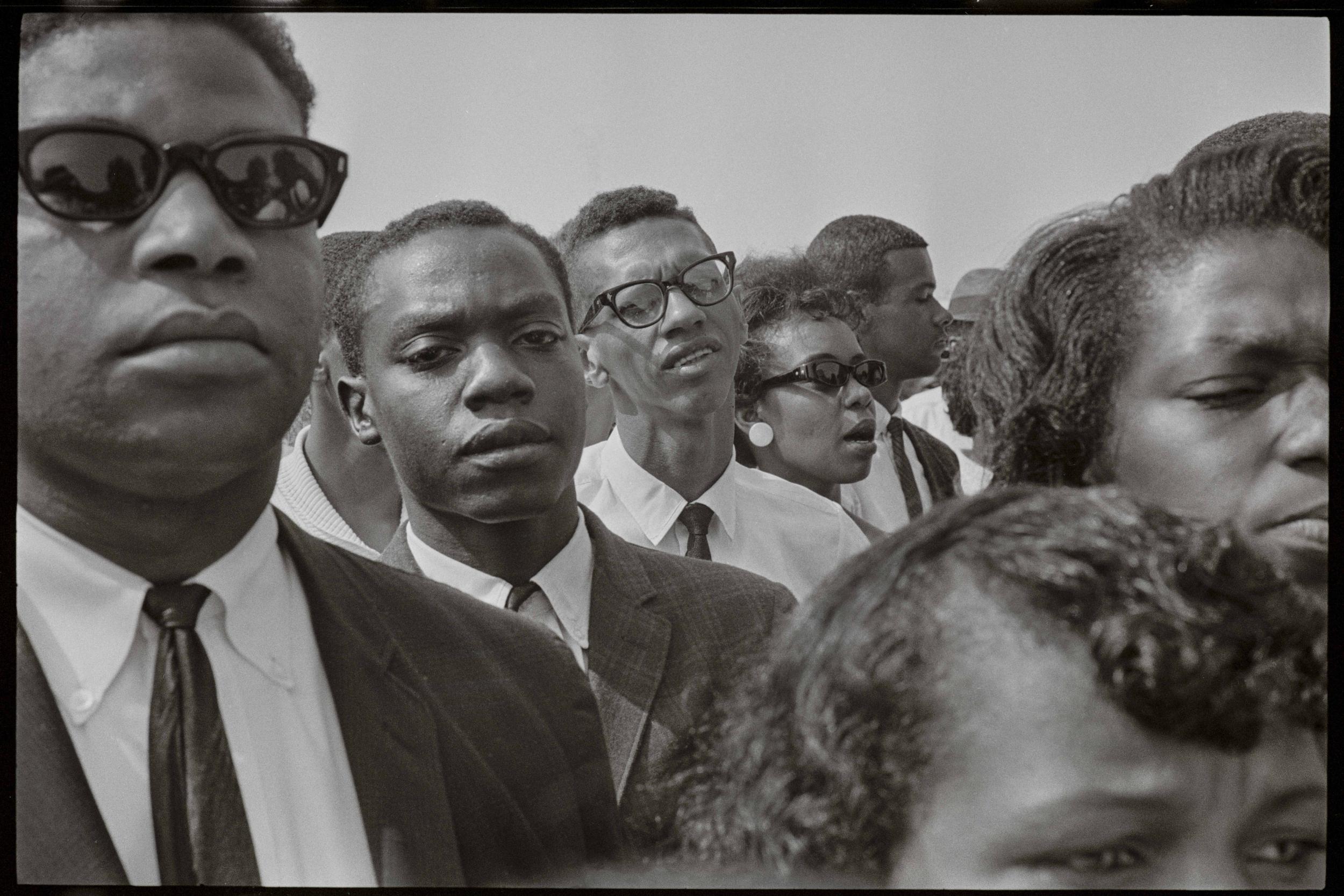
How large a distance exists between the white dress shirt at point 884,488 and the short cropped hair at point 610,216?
0.57 metres

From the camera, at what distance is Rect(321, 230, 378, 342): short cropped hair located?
2.63 metres

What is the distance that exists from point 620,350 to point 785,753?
3.00 ft

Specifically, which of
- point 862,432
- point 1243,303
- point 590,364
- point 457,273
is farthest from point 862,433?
point 457,273

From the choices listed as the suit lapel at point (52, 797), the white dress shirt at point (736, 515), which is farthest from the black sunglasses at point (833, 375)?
the suit lapel at point (52, 797)

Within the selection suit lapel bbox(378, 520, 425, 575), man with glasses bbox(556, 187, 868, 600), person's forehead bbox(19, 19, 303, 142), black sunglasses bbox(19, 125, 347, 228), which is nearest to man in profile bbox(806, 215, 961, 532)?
man with glasses bbox(556, 187, 868, 600)

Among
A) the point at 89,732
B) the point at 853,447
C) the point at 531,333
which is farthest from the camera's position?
the point at 853,447

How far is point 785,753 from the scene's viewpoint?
2389mm

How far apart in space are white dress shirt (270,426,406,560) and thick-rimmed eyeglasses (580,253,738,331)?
630 mm

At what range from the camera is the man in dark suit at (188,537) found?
2.46 meters

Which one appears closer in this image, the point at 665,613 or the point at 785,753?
the point at 785,753

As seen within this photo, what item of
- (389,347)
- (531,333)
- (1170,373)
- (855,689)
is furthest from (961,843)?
(389,347)

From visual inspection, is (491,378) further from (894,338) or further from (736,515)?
(894,338)

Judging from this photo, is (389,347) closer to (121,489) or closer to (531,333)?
(531,333)

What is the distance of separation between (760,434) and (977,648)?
0.74 meters
